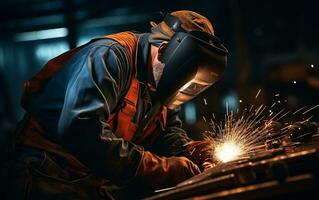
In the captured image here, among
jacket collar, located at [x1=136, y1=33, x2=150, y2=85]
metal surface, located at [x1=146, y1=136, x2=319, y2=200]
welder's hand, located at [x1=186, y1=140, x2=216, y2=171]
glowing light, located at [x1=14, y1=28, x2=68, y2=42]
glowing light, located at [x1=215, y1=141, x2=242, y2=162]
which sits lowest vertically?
welder's hand, located at [x1=186, y1=140, x2=216, y2=171]

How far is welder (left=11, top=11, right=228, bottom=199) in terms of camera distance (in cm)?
325

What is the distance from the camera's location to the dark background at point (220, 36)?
26.2 ft

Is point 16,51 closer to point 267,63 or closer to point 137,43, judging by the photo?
point 267,63

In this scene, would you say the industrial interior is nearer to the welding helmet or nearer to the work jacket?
the welding helmet

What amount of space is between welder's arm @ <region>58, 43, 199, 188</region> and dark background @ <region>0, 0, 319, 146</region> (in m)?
4.16

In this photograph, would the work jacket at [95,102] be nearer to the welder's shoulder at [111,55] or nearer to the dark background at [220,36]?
the welder's shoulder at [111,55]

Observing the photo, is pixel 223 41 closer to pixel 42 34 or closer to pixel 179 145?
pixel 42 34

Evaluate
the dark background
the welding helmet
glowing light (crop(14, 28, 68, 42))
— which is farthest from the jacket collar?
glowing light (crop(14, 28, 68, 42))

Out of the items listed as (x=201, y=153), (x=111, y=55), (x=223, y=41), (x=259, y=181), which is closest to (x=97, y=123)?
(x=111, y=55)

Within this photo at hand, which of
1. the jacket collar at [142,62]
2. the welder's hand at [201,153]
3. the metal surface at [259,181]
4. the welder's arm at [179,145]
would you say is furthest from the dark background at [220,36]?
the metal surface at [259,181]

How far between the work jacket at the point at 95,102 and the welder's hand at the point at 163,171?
0.09 metres

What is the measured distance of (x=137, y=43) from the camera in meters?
3.73

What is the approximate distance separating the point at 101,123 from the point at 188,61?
72 centimetres

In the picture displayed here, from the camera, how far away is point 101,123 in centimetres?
324
